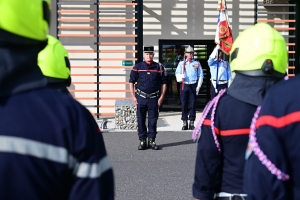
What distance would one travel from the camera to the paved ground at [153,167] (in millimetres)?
7273

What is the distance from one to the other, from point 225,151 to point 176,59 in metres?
14.6

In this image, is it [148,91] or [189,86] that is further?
[189,86]

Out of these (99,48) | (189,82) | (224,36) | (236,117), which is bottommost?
(236,117)

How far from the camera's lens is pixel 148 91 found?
10.3m

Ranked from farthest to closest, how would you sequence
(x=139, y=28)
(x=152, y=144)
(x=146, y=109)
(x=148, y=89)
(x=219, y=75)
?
(x=139, y=28)
(x=219, y=75)
(x=152, y=144)
(x=146, y=109)
(x=148, y=89)

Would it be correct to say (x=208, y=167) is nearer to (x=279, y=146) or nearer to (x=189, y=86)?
(x=279, y=146)

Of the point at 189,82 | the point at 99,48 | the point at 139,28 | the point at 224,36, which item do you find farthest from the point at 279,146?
the point at 99,48

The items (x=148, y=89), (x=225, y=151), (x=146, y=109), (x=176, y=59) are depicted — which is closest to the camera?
(x=225, y=151)

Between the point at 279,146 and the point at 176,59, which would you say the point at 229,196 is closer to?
the point at 279,146

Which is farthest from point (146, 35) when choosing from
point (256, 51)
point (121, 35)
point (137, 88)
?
point (256, 51)

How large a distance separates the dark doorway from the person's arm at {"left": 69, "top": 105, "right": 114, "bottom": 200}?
15.7m

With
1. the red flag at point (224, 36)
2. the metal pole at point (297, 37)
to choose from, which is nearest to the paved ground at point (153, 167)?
the red flag at point (224, 36)

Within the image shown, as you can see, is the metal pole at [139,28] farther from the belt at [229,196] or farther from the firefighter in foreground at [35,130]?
the firefighter in foreground at [35,130]

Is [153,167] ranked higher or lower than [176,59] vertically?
lower
